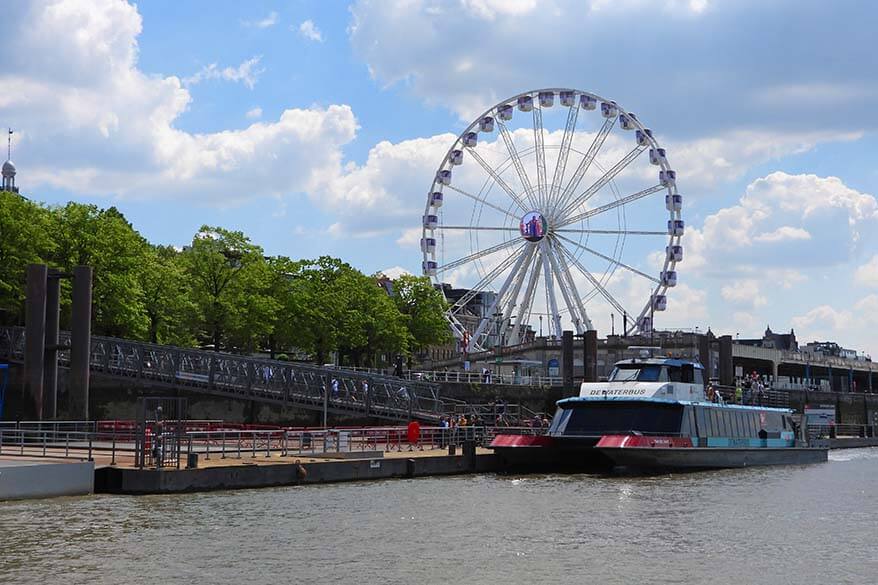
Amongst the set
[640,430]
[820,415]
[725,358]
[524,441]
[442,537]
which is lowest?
[442,537]

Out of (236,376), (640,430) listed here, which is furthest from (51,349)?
(640,430)

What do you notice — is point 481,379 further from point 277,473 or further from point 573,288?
point 277,473

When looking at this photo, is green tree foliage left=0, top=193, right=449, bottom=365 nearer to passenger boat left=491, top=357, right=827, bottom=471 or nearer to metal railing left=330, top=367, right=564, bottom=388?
metal railing left=330, top=367, right=564, bottom=388

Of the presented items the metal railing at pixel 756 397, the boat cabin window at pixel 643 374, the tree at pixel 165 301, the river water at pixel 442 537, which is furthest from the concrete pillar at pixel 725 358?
the river water at pixel 442 537

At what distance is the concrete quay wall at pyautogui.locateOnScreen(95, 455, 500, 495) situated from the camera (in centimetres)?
3856

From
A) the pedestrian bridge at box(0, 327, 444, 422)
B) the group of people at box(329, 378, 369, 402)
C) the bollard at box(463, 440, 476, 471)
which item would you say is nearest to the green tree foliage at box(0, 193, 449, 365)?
the pedestrian bridge at box(0, 327, 444, 422)

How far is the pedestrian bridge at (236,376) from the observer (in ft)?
227

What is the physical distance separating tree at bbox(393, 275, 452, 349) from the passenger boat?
2310 inches

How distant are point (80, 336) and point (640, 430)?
22.9m

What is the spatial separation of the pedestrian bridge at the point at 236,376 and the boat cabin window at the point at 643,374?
47.9 feet

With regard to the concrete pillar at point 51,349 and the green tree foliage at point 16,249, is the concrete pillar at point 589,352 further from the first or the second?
the concrete pillar at point 51,349

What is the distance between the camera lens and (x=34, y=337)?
50.2 meters

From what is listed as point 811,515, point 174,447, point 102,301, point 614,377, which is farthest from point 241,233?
point 811,515

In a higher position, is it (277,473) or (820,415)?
(820,415)
